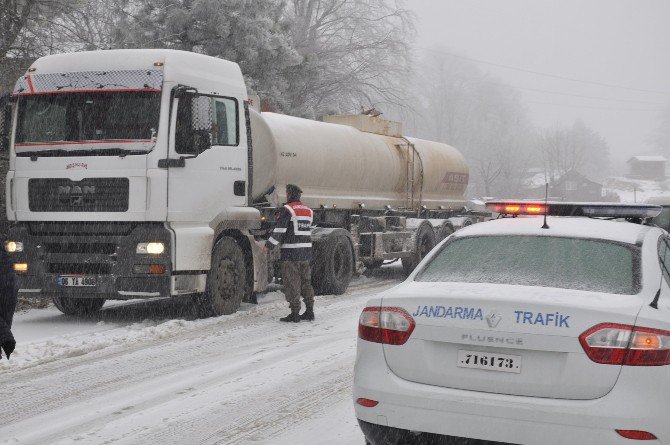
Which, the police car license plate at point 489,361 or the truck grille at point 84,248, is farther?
the truck grille at point 84,248

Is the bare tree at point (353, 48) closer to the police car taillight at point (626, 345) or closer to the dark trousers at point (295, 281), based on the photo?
the dark trousers at point (295, 281)

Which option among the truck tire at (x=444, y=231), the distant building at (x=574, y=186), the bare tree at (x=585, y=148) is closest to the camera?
the truck tire at (x=444, y=231)

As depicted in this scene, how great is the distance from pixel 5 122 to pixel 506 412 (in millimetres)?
8456

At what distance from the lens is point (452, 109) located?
9888 cm

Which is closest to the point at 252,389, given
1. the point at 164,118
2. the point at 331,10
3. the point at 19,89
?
the point at 164,118

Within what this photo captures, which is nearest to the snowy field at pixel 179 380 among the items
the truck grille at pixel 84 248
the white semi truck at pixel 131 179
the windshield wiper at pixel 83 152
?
the white semi truck at pixel 131 179

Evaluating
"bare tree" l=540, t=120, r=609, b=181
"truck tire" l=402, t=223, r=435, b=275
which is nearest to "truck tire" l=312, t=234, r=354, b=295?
"truck tire" l=402, t=223, r=435, b=275

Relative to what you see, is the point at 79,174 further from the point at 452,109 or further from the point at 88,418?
the point at 452,109

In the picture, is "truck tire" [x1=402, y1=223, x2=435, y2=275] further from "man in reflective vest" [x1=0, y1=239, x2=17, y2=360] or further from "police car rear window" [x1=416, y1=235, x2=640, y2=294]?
"man in reflective vest" [x1=0, y1=239, x2=17, y2=360]

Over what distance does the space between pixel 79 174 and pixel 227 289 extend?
2.42 metres

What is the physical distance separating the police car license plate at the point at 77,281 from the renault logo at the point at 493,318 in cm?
678

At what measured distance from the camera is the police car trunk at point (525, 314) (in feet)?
13.4

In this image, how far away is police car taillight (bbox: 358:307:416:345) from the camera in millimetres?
4516

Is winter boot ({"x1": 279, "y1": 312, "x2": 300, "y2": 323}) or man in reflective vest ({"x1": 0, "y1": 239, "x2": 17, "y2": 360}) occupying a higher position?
man in reflective vest ({"x1": 0, "y1": 239, "x2": 17, "y2": 360})
